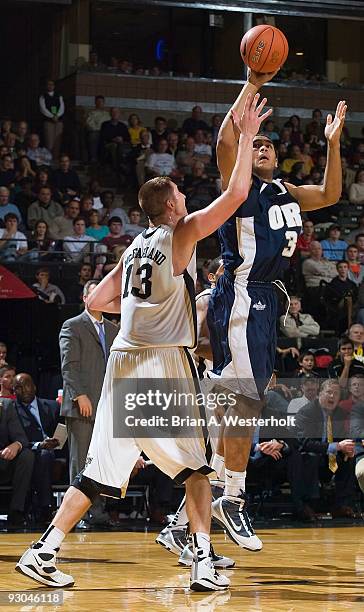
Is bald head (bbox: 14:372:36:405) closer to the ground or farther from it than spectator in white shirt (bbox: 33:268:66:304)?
closer to the ground

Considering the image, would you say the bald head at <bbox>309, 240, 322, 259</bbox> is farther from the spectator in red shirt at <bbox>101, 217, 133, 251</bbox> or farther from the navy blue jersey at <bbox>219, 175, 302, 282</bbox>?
the navy blue jersey at <bbox>219, 175, 302, 282</bbox>

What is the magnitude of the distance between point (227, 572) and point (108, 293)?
167cm

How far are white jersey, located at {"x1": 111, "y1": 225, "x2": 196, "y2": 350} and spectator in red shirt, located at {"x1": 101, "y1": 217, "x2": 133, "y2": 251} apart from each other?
363 inches

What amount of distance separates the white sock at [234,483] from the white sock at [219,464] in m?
0.33

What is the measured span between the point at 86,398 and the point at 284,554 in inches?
110

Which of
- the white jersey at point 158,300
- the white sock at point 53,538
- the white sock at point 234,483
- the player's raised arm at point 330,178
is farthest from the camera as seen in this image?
the player's raised arm at point 330,178

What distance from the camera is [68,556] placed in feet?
22.7

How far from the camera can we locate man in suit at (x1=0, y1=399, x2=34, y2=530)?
9.42m

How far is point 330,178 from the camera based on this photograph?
21.6 feet

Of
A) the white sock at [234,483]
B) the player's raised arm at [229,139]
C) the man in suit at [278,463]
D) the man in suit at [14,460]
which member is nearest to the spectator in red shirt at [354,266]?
the man in suit at [278,463]

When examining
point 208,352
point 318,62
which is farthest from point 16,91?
point 208,352

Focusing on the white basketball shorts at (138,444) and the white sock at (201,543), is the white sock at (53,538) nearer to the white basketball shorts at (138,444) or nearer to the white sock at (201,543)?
the white basketball shorts at (138,444)

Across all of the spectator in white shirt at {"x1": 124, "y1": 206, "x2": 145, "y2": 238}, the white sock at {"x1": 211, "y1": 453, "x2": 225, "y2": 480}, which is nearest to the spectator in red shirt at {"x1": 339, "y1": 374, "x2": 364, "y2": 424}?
the white sock at {"x1": 211, "y1": 453, "x2": 225, "y2": 480}

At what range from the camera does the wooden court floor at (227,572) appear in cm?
477
